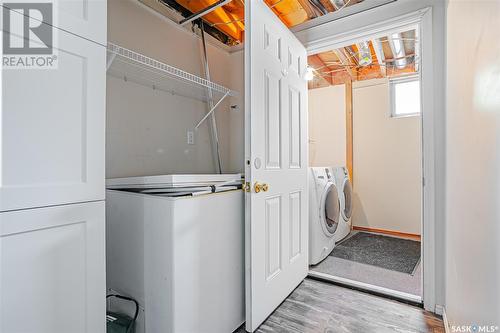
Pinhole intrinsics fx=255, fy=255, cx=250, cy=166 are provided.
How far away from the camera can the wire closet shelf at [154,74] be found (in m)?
1.69

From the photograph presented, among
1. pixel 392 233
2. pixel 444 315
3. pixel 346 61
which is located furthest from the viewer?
pixel 392 233

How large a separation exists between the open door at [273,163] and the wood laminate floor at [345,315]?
9cm

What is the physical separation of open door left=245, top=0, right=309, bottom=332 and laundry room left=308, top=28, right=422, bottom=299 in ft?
2.04

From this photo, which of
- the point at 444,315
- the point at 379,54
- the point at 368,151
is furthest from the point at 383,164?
the point at 444,315

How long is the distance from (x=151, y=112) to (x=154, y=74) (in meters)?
0.29

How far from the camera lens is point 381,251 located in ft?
9.46

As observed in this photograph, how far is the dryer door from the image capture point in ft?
8.89

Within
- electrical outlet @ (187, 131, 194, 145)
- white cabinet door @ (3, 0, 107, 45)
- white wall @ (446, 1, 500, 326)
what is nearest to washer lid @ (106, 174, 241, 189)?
white cabinet door @ (3, 0, 107, 45)

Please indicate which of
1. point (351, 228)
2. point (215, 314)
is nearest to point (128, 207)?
point (215, 314)

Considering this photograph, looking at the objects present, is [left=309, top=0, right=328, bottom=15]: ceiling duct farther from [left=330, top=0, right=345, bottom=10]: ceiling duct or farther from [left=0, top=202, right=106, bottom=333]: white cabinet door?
[left=0, top=202, right=106, bottom=333]: white cabinet door

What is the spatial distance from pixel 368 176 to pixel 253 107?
282 centimetres

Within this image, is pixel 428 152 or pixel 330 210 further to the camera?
pixel 330 210

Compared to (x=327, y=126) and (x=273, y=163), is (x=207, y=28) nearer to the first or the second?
(x=273, y=163)

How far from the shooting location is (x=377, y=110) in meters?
3.61
